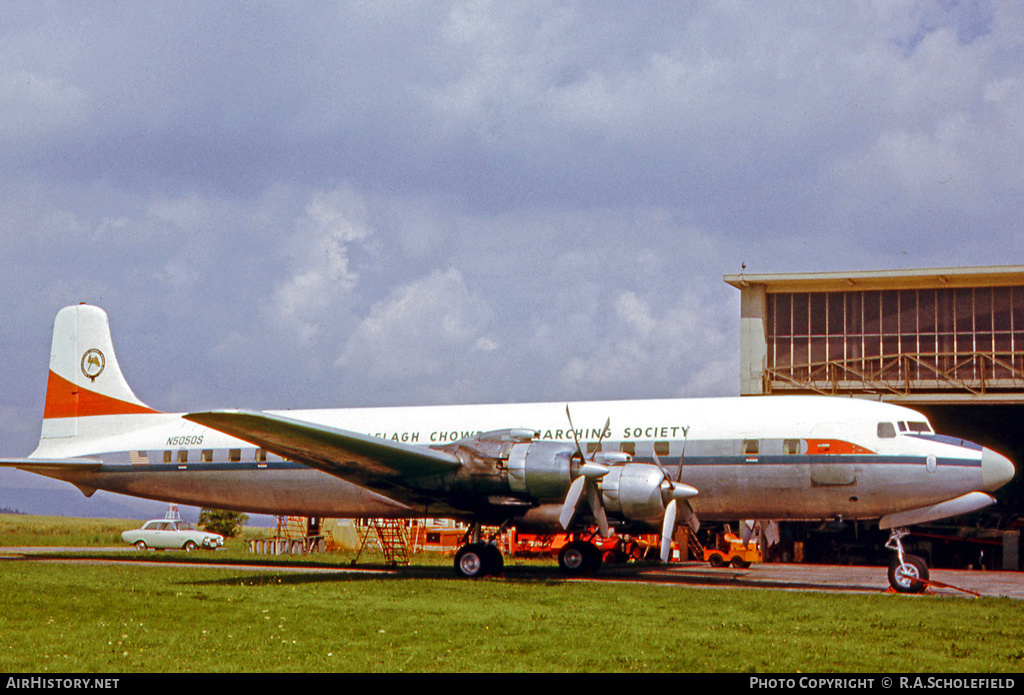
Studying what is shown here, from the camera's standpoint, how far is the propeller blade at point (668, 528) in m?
16.0

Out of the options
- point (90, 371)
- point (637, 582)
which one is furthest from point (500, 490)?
point (90, 371)

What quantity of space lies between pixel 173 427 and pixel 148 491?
66.9 inches

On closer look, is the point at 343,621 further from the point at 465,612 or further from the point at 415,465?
the point at 415,465

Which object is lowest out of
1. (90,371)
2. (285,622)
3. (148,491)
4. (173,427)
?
(285,622)

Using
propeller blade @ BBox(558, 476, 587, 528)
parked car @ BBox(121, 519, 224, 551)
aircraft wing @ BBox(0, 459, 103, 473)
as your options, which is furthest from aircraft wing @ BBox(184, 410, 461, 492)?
parked car @ BBox(121, 519, 224, 551)

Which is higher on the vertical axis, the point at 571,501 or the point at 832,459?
the point at 832,459

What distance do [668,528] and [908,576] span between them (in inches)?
178

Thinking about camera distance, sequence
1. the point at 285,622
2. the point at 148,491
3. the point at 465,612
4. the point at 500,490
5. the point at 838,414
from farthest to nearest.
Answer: the point at 148,491
the point at 838,414
the point at 500,490
the point at 465,612
the point at 285,622

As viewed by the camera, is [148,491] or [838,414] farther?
[148,491]

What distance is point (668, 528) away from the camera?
16562 mm

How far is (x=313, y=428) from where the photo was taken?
51.4 ft

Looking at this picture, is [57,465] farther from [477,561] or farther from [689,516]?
[689,516]

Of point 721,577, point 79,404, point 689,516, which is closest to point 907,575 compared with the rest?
point 689,516

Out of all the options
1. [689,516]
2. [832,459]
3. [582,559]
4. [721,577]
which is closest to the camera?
[832,459]
